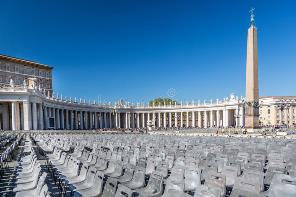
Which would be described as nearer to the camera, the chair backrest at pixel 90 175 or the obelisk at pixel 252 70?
the chair backrest at pixel 90 175

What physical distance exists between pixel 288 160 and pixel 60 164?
8.26 m

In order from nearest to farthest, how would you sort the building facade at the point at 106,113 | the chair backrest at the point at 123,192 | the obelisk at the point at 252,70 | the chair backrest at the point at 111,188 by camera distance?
the chair backrest at the point at 123,192, the chair backrest at the point at 111,188, the obelisk at the point at 252,70, the building facade at the point at 106,113

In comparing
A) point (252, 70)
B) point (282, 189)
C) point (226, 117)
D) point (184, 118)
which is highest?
point (252, 70)

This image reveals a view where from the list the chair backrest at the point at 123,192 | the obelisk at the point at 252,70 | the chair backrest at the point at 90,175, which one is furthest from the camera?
the obelisk at the point at 252,70

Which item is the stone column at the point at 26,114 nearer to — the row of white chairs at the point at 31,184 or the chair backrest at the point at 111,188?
the row of white chairs at the point at 31,184

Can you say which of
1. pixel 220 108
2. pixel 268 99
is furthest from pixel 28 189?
pixel 268 99

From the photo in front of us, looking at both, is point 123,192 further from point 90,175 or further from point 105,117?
point 105,117

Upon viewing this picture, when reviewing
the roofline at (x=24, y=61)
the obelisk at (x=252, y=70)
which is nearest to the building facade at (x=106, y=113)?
the roofline at (x=24, y=61)

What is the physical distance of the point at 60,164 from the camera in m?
12.4

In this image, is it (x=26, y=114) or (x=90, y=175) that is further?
(x=26, y=114)

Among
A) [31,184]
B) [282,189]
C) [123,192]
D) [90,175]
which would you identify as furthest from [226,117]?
[123,192]

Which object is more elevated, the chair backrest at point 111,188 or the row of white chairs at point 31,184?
the chair backrest at point 111,188

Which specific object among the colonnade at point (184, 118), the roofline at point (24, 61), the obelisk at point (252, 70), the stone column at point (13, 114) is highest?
the roofline at point (24, 61)

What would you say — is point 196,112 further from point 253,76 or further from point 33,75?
point 253,76
